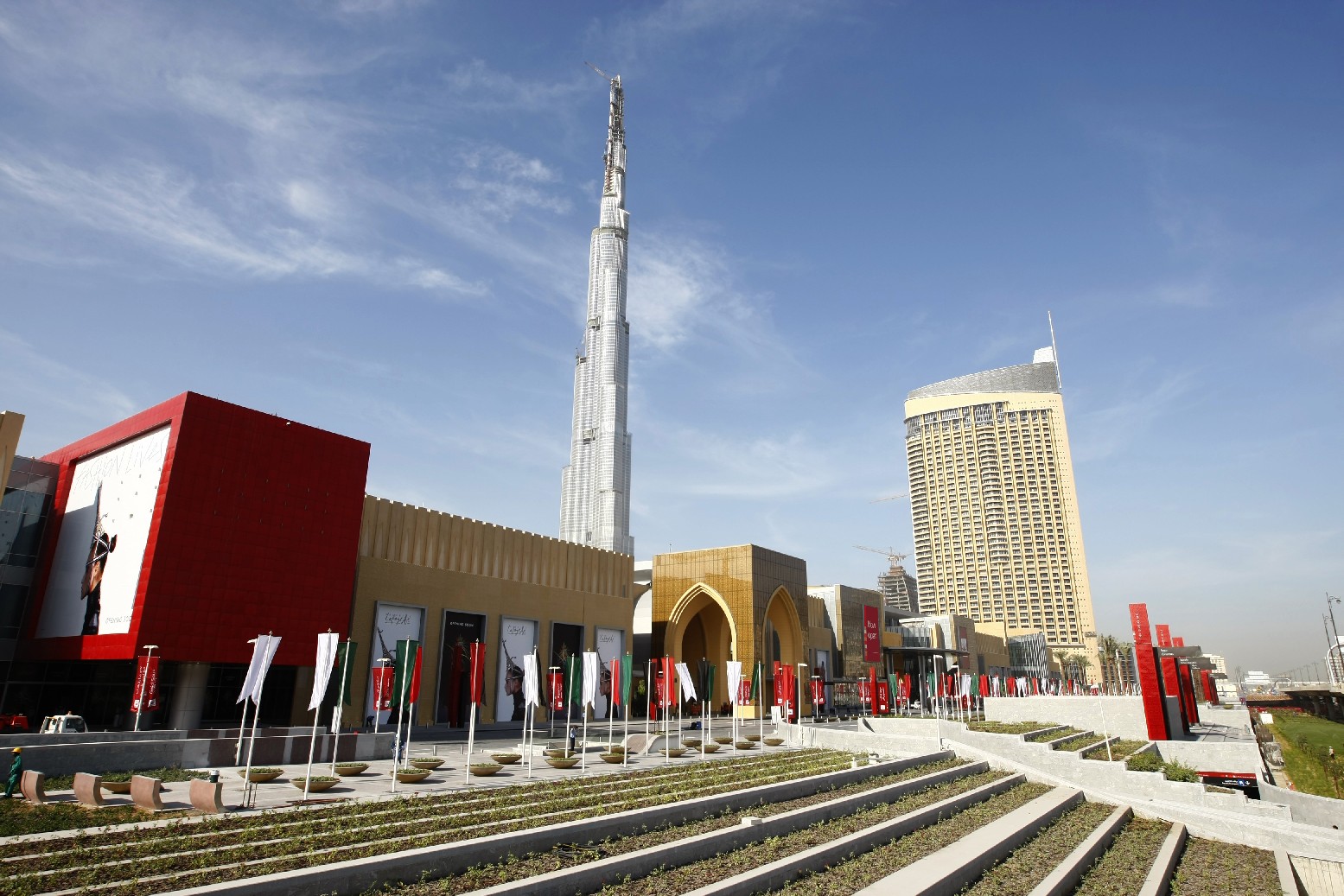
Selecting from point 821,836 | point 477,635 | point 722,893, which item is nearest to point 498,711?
point 477,635

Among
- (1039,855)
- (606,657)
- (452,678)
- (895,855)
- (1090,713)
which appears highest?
(606,657)

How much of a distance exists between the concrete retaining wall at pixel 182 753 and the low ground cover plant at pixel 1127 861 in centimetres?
2174

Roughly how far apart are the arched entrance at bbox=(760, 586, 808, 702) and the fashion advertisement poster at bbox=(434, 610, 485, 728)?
2986cm

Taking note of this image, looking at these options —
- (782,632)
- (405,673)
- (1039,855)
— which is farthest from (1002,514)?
(405,673)

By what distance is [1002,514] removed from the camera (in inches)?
5935

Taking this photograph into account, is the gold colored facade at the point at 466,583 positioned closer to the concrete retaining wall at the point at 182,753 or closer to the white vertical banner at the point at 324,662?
the concrete retaining wall at the point at 182,753

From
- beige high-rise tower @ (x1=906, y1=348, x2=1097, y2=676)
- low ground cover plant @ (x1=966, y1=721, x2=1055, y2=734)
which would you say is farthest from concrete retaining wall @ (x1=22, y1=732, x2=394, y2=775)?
beige high-rise tower @ (x1=906, y1=348, x2=1097, y2=676)

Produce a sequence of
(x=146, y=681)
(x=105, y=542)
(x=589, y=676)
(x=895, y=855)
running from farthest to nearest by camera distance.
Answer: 1. (x=105, y=542)
2. (x=146, y=681)
3. (x=589, y=676)
4. (x=895, y=855)

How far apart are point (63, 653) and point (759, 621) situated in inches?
1805

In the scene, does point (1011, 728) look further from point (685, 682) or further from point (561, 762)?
point (561, 762)

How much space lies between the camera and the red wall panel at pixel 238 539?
1249 inches

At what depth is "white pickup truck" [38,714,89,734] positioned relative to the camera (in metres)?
26.3

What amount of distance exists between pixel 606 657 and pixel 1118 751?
33.2 meters

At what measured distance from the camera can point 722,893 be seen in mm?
11406
